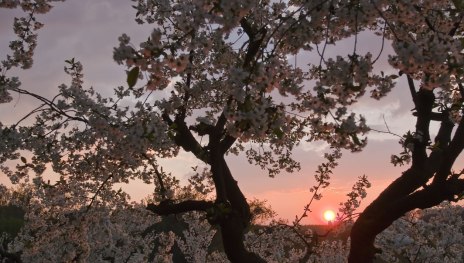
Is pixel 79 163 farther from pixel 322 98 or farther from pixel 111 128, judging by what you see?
pixel 322 98

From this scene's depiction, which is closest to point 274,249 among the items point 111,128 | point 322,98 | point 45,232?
point 45,232

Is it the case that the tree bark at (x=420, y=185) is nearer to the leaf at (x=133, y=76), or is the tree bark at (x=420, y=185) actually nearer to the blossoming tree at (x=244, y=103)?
the blossoming tree at (x=244, y=103)

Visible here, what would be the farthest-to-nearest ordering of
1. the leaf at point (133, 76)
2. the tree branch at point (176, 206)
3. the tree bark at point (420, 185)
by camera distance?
1. the tree branch at point (176, 206)
2. the tree bark at point (420, 185)
3. the leaf at point (133, 76)

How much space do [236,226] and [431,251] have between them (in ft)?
23.7

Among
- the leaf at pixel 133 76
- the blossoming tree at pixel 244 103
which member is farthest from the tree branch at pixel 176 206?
the leaf at pixel 133 76

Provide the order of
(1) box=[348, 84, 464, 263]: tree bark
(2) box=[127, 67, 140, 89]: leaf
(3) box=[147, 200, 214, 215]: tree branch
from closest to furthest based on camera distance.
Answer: (2) box=[127, 67, 140, 89]: leaf < (1) box=[348, 84, 464, 263]: tree bark < (3) box=[147, 200, 214, 215]: tree branch

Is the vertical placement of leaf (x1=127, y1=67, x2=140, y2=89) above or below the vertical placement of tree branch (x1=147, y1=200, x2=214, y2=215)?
below

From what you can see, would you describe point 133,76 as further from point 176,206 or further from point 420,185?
point 420,185

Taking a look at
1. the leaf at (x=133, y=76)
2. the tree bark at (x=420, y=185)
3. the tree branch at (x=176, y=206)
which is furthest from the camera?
the tree branch at (x=176, y=206)

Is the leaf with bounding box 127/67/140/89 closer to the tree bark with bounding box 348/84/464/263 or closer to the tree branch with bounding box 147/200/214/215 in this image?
the tree bark with bounding box 348/84/464/263

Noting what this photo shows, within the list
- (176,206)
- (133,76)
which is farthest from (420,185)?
(133,76)

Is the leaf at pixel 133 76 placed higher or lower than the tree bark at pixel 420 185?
lower

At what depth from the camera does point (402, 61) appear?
421 centimetres

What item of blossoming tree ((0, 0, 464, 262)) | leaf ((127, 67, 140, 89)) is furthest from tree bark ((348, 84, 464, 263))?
leaf ((127, 67, 140, 89))
